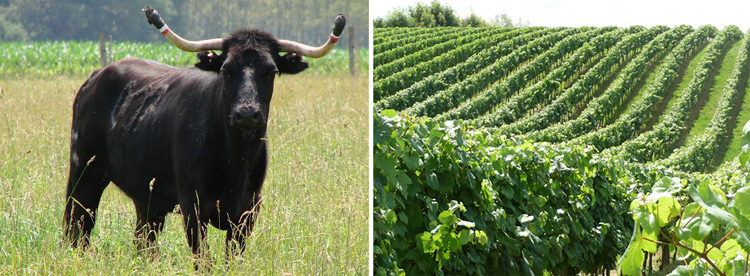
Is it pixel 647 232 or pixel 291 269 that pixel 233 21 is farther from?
pixel 647 232

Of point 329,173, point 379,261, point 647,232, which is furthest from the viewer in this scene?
point 329,173

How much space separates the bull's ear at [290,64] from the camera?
3535mm

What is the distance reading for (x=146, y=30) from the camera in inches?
213

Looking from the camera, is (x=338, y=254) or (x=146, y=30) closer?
(x=338, y=254)

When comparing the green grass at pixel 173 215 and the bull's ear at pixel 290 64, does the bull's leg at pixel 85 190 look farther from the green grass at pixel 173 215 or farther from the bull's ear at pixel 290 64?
the bull's ear at pixel 290 64

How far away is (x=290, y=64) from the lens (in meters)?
3.55

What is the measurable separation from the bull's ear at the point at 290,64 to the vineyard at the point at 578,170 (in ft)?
1.67

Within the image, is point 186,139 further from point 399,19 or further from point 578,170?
point 399,19

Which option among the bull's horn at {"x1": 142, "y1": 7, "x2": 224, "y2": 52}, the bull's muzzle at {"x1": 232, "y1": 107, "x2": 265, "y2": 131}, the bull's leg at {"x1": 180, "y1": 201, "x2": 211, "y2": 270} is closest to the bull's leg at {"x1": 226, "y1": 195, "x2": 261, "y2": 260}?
the bull's leg at {"x1": 180, "y1": 201, "x2": 211, "y2": 270}

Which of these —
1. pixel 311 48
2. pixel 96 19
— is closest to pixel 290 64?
pixel 311 48

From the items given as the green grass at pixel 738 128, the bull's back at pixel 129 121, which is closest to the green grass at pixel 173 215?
the bull's back at pixel 129 121

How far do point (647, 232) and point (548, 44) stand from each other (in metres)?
20.9

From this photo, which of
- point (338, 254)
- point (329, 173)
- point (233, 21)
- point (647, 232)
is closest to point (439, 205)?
point (338, 254)

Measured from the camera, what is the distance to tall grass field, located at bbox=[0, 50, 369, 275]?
314 cm
